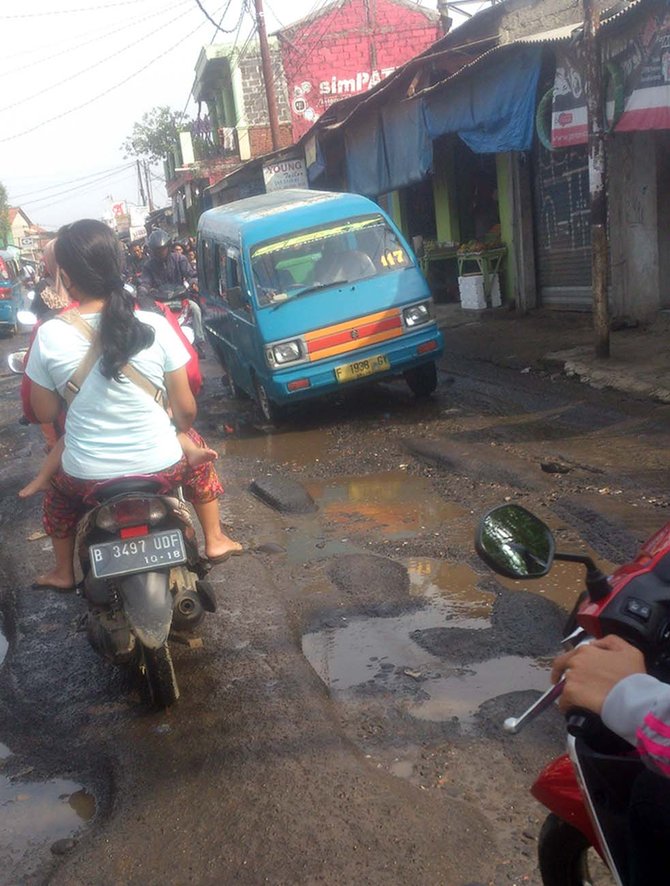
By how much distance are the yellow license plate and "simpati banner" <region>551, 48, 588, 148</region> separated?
4.21m

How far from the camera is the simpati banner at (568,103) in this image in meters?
11.0

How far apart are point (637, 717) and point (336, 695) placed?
2.44m

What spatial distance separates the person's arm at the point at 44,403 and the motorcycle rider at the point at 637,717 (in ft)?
8.90

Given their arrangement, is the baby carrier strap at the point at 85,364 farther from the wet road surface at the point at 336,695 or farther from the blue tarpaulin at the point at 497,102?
the blue tarpaulin at the point at 497,102

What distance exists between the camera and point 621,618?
1.68 m

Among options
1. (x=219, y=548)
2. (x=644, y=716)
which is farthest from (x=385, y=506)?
(x=644, y=716)

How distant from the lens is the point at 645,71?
9.62 meters

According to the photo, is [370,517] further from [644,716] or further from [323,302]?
[644,716]

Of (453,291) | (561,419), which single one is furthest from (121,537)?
(453,291)

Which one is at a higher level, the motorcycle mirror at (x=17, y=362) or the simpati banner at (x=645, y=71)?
the simpati banner at (x=645, y=71)

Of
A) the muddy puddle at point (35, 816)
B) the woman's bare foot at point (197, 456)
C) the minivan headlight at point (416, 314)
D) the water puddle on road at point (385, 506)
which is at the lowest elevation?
the water puddle on road at point (385, 506)

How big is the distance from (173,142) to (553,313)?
3699cm

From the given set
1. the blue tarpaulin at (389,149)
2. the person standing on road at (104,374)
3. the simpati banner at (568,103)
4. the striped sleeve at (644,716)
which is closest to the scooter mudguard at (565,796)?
the striped sleeve at (644,716)

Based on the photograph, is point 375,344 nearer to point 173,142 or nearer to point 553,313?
point 553,313
